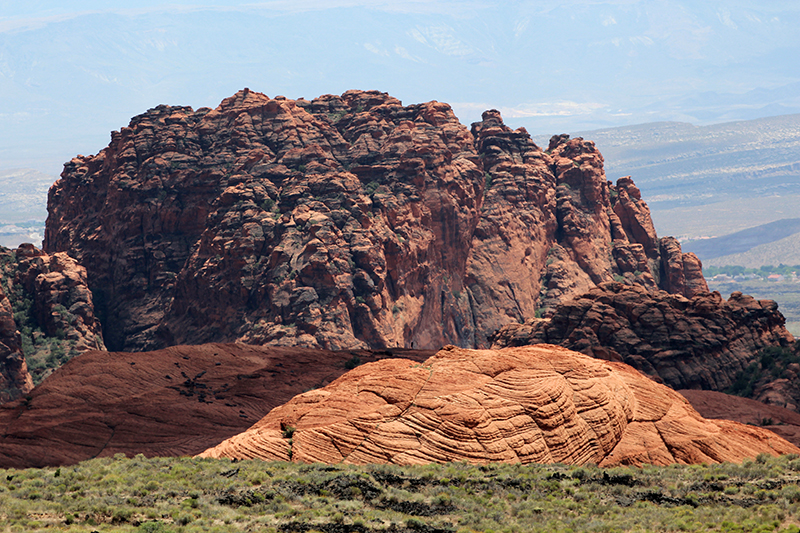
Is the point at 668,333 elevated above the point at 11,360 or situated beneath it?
elevated above


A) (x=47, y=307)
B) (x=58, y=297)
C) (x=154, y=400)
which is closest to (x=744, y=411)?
(x=154, y=400)

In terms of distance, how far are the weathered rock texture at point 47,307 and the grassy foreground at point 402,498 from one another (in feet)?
191

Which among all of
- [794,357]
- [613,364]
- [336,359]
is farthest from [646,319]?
[613,364]

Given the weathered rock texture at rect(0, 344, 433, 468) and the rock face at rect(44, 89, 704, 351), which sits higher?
the rock face at rect(44, 89, 704, 351)

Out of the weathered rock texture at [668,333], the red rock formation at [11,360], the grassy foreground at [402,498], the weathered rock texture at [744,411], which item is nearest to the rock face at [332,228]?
the red rock formation at [11,360]

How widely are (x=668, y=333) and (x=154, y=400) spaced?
47.3 metres

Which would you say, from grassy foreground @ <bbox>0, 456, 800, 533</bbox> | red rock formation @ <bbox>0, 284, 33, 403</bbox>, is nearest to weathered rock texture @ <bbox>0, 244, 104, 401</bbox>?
red rock formation @ <bbox>0, 284, 33, 403</bbox>

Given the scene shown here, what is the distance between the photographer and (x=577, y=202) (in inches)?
5354

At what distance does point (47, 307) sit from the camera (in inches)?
3991

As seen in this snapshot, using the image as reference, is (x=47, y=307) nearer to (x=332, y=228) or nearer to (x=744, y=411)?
(x=332, y=228)

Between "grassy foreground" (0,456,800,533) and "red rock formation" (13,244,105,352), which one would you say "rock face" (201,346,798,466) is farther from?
"red rock formation" (13,244,105,352)

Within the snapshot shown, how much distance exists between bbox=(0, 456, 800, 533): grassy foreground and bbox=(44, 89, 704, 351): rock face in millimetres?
59951

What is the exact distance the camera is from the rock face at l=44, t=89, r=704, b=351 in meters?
107

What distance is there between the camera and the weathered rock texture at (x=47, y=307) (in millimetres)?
98500
